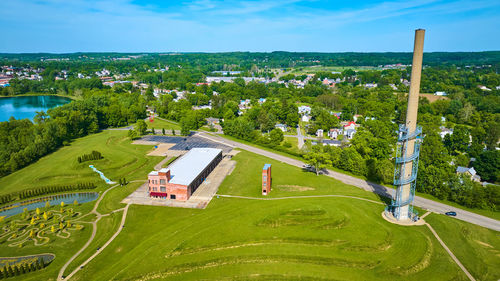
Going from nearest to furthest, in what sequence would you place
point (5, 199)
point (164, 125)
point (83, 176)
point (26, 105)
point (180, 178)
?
point (5, 199) < point (180, 178) < point (83, 176) < point (164, 125) < point (26, 105)

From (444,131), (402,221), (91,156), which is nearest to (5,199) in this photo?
(91,156)

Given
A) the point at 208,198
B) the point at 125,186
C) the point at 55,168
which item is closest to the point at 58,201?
the point at 125,186

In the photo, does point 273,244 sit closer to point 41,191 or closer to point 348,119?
point 41,191

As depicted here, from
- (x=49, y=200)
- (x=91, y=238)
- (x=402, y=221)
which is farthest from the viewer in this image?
(x=49, y=200)

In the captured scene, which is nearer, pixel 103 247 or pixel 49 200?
pixel 103 247

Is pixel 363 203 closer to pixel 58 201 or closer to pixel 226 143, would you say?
pixel 226 143

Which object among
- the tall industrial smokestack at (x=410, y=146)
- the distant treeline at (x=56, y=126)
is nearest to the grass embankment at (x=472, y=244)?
the tall industrial smokestack at (x=410, y=146)

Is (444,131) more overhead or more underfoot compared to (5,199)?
more overhead

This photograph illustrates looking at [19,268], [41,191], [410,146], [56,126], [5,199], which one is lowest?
[19,268]
